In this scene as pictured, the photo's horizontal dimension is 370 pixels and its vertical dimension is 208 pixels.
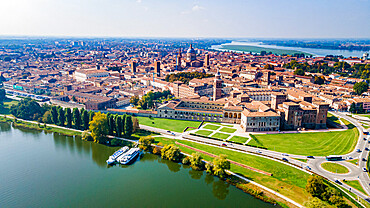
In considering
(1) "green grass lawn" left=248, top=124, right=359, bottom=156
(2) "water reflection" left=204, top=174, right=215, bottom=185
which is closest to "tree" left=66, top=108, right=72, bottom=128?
(2) "water reflection" left=204, top=174, right=215, bottom=185

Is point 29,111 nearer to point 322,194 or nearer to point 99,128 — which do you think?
point 99,128

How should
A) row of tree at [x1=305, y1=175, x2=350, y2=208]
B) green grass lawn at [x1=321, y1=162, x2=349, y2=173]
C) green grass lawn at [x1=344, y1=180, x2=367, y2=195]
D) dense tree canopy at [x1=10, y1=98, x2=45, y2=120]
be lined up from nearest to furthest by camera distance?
1. row of tree at [x1=305, y1=175, x2=350, y2=208]
2. green grass lawn at [x1=344, y1=180, x2=367, y2=195]
3. green grass lawn at [x1=321, y1=162, x2=349, y2=173]
4. dense tree canopy at [x1=10, y1=98, x2=45, y2=120]

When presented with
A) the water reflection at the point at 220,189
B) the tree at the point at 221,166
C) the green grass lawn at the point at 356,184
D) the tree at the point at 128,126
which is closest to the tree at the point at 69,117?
the tree at the point at 128,126

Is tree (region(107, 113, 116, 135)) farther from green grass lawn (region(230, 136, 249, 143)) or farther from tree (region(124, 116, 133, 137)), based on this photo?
green grass lawn (region(230, 136, 249, 143))

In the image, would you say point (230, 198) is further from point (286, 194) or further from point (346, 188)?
point (346, 188)

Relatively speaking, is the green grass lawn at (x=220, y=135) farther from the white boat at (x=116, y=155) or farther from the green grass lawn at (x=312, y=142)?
the white boat at (x=116, y=155)

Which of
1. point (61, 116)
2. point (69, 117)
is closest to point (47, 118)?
point (61, 116)

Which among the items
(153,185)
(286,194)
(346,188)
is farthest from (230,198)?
(346,188)
